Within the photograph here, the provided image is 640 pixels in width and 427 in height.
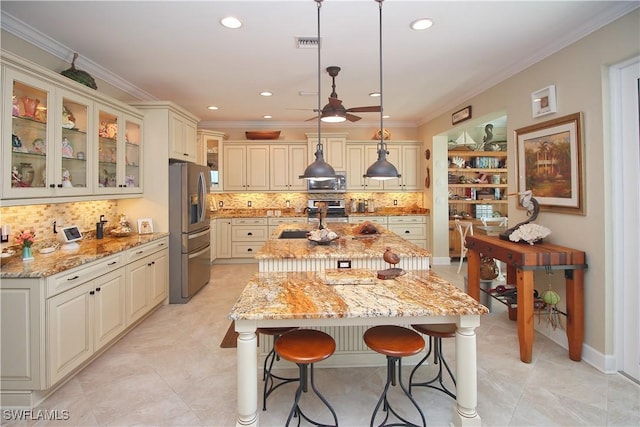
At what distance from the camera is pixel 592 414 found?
Result: 2.00 m

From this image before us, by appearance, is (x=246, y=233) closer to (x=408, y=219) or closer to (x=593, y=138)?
(x=408, y=219)

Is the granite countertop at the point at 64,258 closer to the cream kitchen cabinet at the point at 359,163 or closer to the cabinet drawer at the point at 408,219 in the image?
the cream kitchen cabinet at the point at 359,163

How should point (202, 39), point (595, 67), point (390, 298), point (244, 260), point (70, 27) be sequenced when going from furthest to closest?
point (244, 260) < point (202, 39) < point (70, 27) < point (595, 67) < point (390, 298)

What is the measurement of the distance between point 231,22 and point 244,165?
3.83 m

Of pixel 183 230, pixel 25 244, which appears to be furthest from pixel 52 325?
pixel 183 230

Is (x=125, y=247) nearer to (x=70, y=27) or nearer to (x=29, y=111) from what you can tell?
(x=29, y=111)

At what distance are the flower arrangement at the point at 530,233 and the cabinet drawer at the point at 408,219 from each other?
3190 mm

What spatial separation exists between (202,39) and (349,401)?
3155mm

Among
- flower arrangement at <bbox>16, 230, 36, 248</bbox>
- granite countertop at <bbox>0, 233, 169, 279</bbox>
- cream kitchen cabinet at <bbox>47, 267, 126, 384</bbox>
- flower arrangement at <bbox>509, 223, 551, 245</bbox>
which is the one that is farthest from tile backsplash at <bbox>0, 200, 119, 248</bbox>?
flower arrangement at <bbox>509, 223, 551, 245</bbox>

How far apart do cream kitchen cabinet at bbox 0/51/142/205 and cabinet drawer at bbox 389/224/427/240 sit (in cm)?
465

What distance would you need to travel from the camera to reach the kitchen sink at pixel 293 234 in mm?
3602

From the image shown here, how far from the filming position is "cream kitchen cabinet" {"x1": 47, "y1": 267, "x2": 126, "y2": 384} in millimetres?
2186

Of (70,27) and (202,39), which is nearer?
(70,27)

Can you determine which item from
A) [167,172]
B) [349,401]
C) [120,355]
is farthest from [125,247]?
[349,401]
